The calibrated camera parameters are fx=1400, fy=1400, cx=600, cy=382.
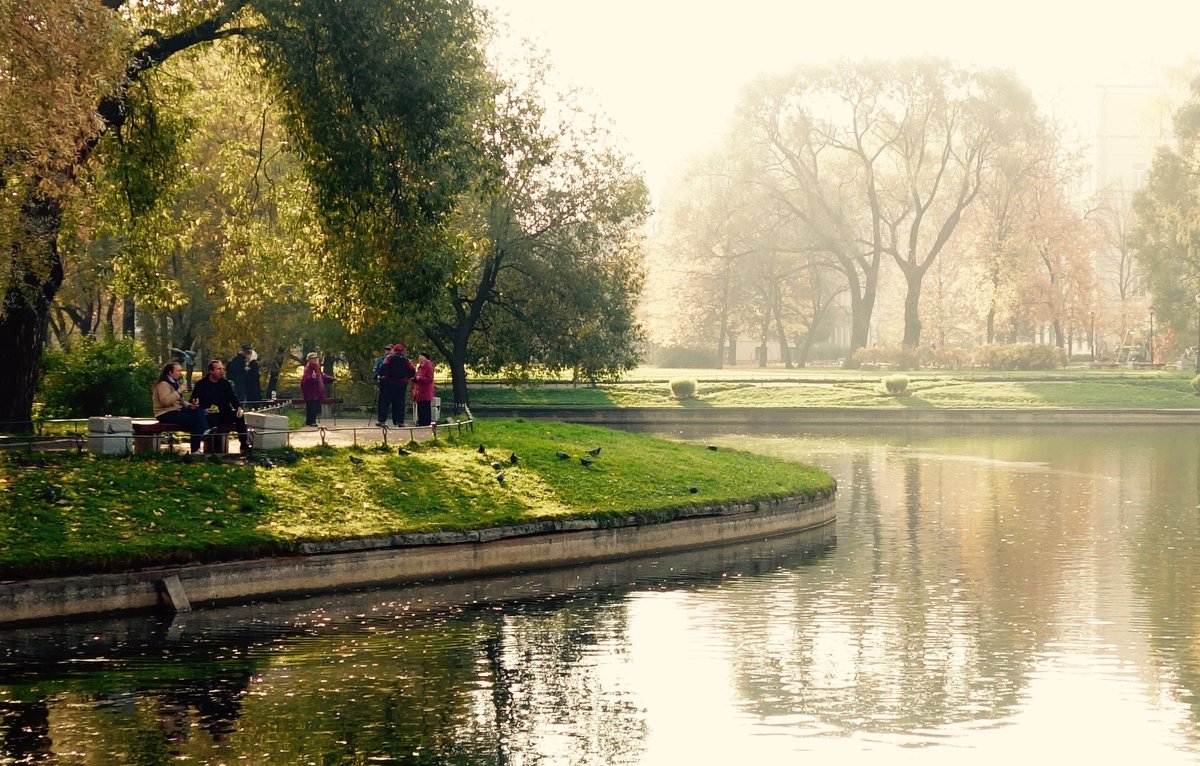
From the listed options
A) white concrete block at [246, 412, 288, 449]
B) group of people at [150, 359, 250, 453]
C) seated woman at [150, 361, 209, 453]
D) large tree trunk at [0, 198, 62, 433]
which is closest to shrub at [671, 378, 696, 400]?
large tree trunk at [0, 198, 62, 433]

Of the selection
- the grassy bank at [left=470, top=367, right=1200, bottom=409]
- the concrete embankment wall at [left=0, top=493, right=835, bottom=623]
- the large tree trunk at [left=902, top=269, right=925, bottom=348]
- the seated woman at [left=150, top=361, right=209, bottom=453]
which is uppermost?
the large tree trunk at [left=902, top=269, right=925, bottom=348]

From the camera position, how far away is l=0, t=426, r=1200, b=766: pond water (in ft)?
35.9

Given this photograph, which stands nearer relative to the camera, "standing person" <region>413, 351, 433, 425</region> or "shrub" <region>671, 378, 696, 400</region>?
"standing person" <region>413, 351, 433, 425</region>

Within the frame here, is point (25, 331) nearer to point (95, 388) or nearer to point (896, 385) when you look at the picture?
point (95, 388)

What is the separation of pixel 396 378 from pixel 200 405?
654 cm

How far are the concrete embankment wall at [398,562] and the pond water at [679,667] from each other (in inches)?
19.5

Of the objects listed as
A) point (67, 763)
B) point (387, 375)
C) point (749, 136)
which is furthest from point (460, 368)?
point (749, 136)

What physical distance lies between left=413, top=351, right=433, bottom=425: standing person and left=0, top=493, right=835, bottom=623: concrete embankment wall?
25.1 ft

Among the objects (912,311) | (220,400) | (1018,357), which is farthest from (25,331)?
(912,311)

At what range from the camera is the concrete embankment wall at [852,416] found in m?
54.1

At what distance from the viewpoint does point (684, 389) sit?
59750 millimetres

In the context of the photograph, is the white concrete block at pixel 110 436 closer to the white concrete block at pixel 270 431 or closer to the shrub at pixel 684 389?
the white concrete block at pixel 270 431

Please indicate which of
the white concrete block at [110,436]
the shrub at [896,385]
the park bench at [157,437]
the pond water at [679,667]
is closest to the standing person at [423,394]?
the park bench at [157,437]

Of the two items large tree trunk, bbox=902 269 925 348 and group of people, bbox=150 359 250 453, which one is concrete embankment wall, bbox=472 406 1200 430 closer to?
large tree trunk, bbox=902 269 925 348
